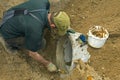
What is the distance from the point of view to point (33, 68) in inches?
188

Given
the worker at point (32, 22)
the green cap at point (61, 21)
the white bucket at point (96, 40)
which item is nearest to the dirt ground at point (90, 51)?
the white bucket at point (96, 40)

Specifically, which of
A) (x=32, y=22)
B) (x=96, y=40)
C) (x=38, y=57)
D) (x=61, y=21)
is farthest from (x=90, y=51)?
(x=32, y=22)

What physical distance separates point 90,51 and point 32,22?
133cm

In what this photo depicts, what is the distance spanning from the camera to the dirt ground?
4668mm

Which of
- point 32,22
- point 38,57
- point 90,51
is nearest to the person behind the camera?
point 32,22

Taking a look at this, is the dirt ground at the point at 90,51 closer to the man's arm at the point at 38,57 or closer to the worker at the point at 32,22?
the man's arm at the point at 38,57

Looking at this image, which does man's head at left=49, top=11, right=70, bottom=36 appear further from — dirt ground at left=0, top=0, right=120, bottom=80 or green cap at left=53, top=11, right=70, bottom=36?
dirt ground at left=0, top=0, right=120, bottom=80

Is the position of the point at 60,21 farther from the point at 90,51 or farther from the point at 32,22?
the point at 90,51

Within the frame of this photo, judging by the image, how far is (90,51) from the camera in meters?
5.03

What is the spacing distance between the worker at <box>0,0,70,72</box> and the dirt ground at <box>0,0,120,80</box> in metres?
0.45

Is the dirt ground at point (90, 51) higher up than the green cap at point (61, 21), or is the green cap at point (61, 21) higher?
the green cap at point (61, 21)

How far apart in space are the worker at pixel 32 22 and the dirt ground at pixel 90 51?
446mm

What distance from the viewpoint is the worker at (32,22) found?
4.07m

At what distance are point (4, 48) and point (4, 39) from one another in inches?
12.5
